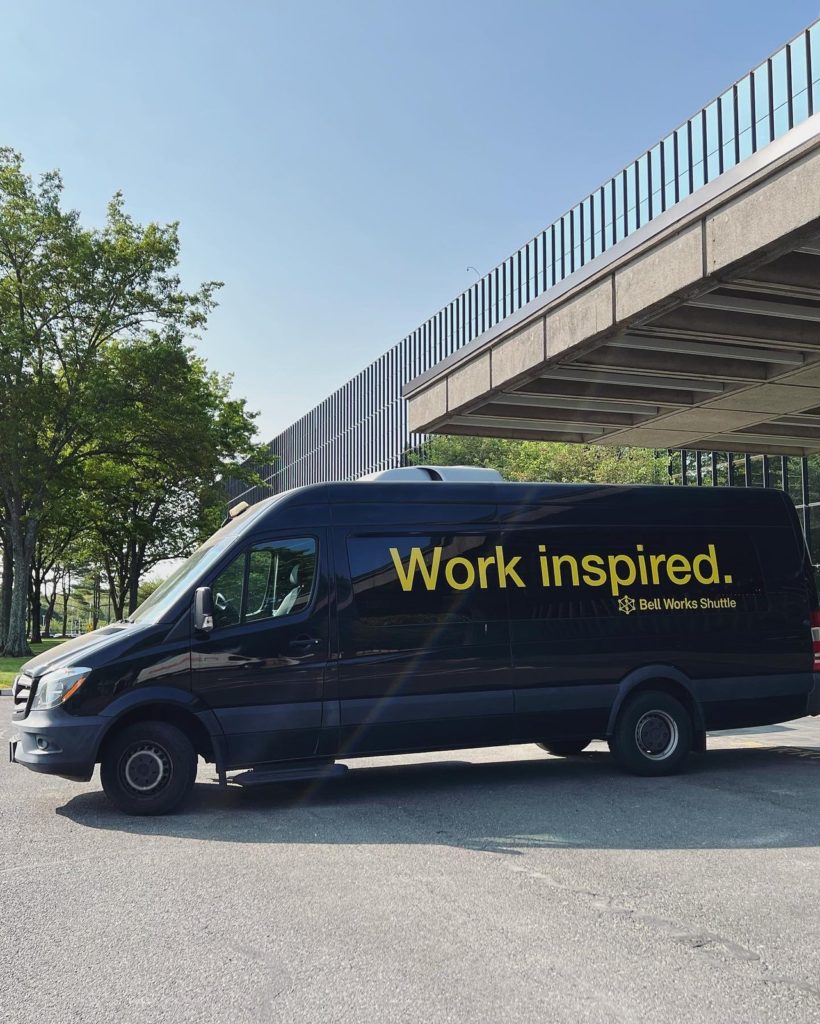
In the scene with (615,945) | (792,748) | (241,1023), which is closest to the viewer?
(241,1023)

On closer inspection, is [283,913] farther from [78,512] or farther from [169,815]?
[78,512]

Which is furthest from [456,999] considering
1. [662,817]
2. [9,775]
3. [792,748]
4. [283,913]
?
[792,748]

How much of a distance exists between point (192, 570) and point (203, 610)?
29.3 inches

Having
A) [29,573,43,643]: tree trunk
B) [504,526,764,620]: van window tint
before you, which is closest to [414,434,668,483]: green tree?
[504,526,764,620]: van window tint

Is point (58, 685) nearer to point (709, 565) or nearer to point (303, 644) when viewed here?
point (303, 644)

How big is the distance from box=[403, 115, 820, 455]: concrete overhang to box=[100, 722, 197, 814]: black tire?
7945mm

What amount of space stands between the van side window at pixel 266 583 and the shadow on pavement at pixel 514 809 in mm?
1484

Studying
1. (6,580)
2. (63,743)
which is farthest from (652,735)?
(6,580)

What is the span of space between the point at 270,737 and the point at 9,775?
125 inches

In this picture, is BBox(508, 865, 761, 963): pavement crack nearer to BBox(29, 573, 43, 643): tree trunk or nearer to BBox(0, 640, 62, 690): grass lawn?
BBox(0, 640, 62, 690): grass lawn

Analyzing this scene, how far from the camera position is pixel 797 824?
7.03 metres

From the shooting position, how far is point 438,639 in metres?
8.47

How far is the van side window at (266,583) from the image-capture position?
26.4 ft

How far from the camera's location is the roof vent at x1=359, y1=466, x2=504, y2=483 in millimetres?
9055
